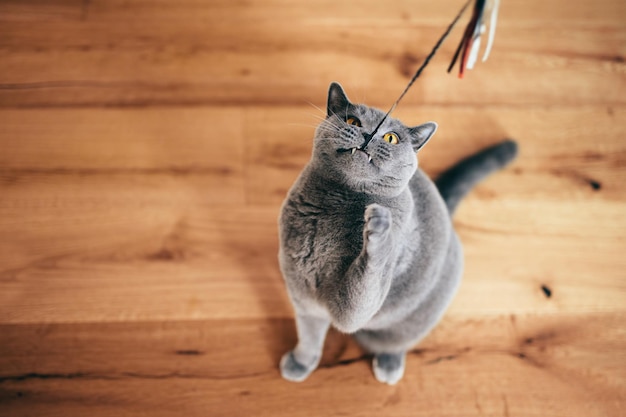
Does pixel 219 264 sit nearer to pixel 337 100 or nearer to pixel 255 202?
pixel 255 202

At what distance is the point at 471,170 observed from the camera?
1127 millimetres

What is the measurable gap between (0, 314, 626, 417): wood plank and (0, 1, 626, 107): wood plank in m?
0.62

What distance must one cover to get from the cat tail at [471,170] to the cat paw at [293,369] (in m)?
0.47

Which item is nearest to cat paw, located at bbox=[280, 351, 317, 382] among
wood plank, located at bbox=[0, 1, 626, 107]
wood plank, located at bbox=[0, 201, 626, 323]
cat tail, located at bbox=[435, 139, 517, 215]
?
wood plank, located at bbox=[0, 201, 626, 323]

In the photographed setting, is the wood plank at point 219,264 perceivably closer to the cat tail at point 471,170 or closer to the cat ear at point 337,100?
the cat tail at point 471,170

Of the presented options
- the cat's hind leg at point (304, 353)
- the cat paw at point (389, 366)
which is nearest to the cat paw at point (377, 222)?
the cat's hind leg at point (304, 353)

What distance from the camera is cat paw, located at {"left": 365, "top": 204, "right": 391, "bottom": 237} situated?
61 cm

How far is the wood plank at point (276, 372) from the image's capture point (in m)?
1.01

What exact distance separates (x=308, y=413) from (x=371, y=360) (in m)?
0.18

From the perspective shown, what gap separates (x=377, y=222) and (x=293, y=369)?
0.53 m

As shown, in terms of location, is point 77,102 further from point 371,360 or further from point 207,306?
point 371,360

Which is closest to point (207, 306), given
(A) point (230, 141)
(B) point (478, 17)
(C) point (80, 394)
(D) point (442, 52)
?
(C) point (80, 394)

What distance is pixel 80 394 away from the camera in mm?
1003

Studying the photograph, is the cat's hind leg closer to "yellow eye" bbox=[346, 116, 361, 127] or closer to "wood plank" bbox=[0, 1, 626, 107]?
"yellow eye" bbox=[346, 116, 361, 127]
